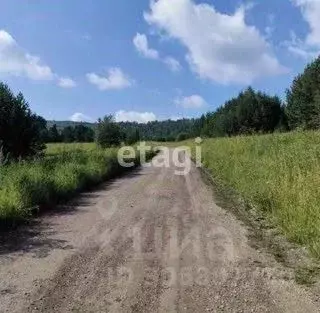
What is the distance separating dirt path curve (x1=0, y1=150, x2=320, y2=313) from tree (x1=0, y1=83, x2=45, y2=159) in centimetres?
1578

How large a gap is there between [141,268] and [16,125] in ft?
68.4

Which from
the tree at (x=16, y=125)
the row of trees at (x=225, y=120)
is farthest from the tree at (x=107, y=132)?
the tree at (x=16, y=125)

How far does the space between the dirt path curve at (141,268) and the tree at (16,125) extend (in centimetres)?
1578

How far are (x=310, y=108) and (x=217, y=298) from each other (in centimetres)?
6230

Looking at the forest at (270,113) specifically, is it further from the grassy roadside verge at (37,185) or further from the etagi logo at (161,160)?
the grassy roadside verge at (37,185)

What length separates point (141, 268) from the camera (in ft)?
21.7

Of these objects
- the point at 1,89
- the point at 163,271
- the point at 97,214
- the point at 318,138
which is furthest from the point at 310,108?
the point at 163,271

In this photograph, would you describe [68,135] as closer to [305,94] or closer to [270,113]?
[270,113]

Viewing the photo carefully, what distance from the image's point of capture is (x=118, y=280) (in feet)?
20.1

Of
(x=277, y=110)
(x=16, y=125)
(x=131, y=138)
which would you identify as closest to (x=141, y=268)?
(x=16, y=125)

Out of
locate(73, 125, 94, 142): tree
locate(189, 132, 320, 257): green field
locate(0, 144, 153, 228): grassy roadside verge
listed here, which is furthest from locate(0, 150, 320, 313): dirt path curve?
locate(73, 125, 94, 142): tree

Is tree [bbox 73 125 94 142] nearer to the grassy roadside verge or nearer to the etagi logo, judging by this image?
the etagi logo

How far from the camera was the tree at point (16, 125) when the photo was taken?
2553 cm

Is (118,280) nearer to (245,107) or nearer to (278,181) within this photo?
(278,181)
